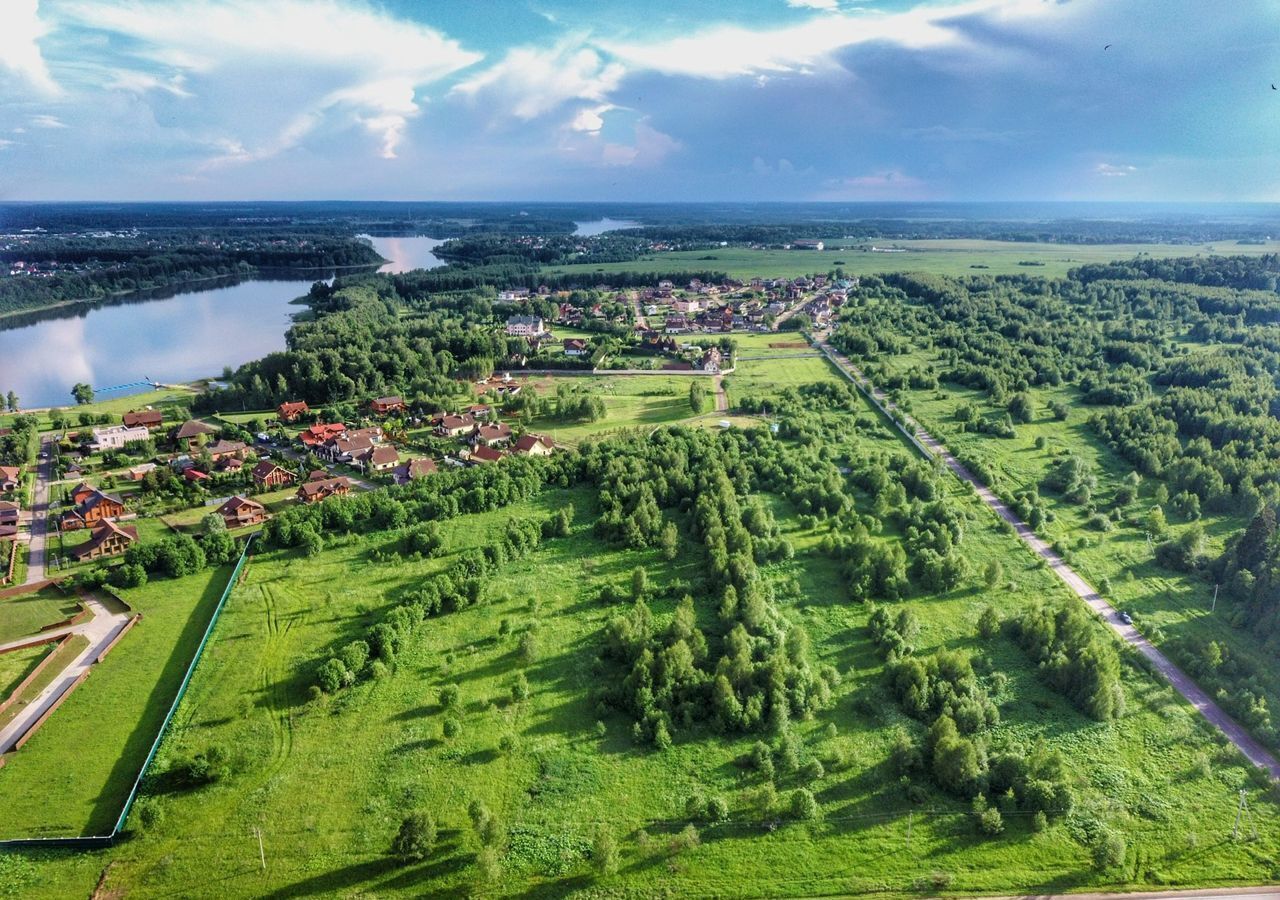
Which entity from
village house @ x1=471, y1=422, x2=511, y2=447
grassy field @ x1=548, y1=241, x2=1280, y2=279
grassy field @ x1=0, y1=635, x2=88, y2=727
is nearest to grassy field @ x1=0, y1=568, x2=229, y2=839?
grassy field @ x1=0, y1=635, x2=88, y2=727

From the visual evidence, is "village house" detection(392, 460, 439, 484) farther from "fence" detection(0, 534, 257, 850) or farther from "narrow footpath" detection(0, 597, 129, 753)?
"fence" detection(0, 534, 257, 850)

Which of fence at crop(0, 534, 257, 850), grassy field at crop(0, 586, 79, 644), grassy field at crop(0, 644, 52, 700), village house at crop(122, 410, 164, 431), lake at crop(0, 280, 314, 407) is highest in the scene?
lake at crop(0, 280, 314, 407)

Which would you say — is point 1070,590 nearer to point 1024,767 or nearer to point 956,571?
point 956,571

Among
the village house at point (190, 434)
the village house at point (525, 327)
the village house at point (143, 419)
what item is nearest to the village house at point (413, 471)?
the village house at point (190, 434)

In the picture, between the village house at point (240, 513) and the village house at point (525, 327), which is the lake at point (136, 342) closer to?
the village house at point (525, 327)

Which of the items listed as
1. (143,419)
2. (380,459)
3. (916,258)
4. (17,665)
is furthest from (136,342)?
(916,258)
